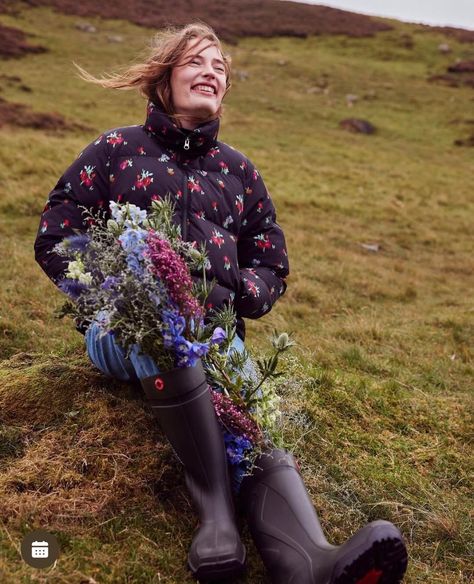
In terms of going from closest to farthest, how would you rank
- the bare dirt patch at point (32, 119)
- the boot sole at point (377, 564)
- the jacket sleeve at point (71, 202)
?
the boot sole at point (377, 564) → the jacket sleeve at point (71, 202) → the bare dirt patch at point (32, 119)

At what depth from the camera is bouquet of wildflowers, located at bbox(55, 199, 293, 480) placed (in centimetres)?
251

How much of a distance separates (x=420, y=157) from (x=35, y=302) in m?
20.2

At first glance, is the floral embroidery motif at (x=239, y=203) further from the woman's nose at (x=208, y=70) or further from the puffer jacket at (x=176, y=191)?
the woman's nose at (x=208, y=70)

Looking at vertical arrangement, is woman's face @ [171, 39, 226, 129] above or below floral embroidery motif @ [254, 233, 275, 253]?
above

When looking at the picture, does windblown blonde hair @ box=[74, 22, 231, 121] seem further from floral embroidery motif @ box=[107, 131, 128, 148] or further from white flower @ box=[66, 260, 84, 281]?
white flower @ box=[66, 260, 84, 281]

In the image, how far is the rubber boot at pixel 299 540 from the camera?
7.40 feet

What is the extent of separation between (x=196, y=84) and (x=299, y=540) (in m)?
2.58

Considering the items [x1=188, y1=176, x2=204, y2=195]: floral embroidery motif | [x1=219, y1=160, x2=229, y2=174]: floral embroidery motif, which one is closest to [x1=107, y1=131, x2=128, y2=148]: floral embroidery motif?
[x1=188, y1=176, x2=204, y2=195]: floral embroidery motif

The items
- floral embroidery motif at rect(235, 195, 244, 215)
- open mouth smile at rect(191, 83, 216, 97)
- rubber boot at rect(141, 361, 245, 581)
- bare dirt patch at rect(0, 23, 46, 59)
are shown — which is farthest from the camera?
bare dirt patch at rect(0, 23, 46, 59)

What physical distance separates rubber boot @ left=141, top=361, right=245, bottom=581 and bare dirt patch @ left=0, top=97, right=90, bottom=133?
16.6m

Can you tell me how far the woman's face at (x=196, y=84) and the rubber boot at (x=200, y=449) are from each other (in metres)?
1.68

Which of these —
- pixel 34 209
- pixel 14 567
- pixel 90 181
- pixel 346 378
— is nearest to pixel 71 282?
pixel 90 181

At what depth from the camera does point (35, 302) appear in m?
6.23

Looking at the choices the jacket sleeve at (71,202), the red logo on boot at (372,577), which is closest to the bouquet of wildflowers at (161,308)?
the jacket sleeve at (71,202)
